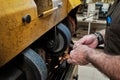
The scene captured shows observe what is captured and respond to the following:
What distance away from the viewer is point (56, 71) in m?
1.76

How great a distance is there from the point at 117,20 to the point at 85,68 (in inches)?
86.7

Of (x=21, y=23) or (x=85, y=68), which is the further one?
(x=85, y=68)

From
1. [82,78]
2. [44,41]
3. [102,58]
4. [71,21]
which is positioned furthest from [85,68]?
[102,58]

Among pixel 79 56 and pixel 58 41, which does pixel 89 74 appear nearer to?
pixel 58 41

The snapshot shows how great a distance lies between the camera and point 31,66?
97 centimetres

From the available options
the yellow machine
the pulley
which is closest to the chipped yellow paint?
the yellow machine

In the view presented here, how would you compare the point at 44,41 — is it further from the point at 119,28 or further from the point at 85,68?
the point at 85,68

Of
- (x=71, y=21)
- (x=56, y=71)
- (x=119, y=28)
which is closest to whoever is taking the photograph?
(x=119, y=28)

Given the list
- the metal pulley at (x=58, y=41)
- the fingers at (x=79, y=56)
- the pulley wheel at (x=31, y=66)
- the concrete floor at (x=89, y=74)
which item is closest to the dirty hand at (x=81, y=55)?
the fingers at (x=79, y=56)

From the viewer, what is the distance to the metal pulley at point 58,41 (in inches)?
62.4

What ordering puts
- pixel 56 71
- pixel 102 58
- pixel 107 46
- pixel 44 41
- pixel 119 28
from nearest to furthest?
pixel 102 58 < pixel 119 28 < pixel 107 46 < pixel 44 41 < pixel 56 71

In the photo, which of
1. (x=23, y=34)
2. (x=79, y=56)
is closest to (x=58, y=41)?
(x=79, y=56)

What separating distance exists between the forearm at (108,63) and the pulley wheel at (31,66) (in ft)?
0.89

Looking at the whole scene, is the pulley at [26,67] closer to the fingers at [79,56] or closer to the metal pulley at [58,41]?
the fingers at [79,56]
